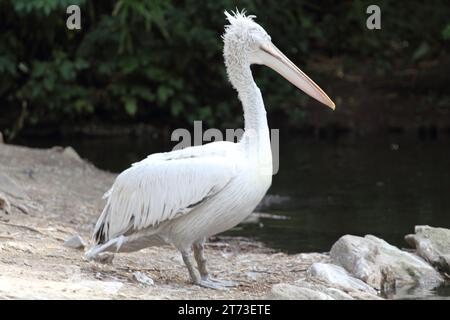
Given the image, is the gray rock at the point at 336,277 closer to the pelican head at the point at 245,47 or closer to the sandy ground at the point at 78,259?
the sandy ground at the point at 78,259

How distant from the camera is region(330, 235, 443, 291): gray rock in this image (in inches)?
232

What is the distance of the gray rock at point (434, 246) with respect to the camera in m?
6.29

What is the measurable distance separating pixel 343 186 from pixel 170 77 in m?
4.82

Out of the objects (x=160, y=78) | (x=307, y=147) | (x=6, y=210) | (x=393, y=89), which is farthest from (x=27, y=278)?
(x=393, y=89)

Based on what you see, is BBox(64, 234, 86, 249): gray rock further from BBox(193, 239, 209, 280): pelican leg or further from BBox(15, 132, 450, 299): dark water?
BBox(15, 132, 450, 299): dark water

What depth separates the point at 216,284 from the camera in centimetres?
527

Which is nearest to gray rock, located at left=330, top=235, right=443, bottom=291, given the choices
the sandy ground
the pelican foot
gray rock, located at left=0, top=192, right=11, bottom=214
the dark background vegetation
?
the sandy ground

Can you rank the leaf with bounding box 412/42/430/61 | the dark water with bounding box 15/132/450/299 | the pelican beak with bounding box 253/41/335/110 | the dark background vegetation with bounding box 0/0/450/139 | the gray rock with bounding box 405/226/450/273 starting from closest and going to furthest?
1. the pelican beak with bounding box 253/41/335/110
2. the gray rock with bounding box 405/226/450/273
3. the dark water with bounding box 15/132/450/299
4. the dark background vegetation with bounding box 0/0/450/139
5. the leaf with bounding box 412/42/430/61

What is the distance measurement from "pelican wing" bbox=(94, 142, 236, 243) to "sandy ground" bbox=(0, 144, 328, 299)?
0.33 m

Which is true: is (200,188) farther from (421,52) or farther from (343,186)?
(421,52)

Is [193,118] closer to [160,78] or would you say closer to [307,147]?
[160,78]

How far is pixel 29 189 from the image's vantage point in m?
8.24

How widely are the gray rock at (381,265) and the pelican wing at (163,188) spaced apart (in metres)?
Result: 1.37

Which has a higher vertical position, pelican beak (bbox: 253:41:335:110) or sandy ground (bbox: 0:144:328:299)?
pelican beak (bbox: 253:41:335:110)
